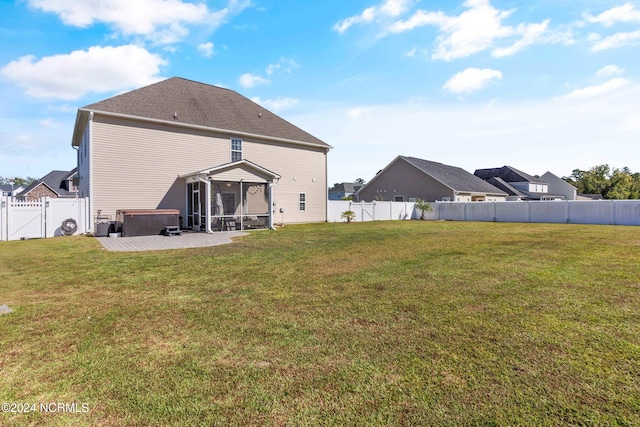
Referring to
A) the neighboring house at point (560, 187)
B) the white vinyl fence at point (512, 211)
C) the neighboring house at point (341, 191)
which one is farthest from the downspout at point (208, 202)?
the neighboring house at point (560, 187)

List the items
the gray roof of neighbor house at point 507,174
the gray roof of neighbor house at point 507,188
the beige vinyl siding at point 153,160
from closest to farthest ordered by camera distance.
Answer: the beige vinyl siding at point 153,160 < the gray roof of neighbor house at point 507,188 < the gray roof of neighbor house at point 507,174

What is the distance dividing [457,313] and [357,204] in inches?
796

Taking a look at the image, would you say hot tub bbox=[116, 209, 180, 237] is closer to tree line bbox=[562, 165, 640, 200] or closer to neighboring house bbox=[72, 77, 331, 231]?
neighboring house bbox=[72, 77, 331, 231]

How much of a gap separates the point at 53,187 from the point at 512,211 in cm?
4570

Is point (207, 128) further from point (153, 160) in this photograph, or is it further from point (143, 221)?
point (143, 221)

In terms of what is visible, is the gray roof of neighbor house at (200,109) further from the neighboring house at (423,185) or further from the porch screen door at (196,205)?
the neighboring house at (423,185)

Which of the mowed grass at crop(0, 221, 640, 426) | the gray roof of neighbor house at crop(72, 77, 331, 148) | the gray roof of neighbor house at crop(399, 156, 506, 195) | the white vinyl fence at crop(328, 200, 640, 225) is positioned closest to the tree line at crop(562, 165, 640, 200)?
the gray roof of neighbor house at crop(399, 156, 506, 195)

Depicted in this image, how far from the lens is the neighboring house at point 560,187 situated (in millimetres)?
47094

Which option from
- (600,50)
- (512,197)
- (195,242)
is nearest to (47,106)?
(195,242)

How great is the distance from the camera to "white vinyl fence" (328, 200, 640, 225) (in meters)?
19.3

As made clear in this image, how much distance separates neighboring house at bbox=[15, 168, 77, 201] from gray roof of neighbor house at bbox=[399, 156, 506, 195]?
3483 centimetres

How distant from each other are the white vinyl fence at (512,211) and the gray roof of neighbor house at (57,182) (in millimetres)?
31337

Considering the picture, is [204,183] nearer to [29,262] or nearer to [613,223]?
[29,262]

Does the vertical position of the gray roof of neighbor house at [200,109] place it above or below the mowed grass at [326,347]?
above
